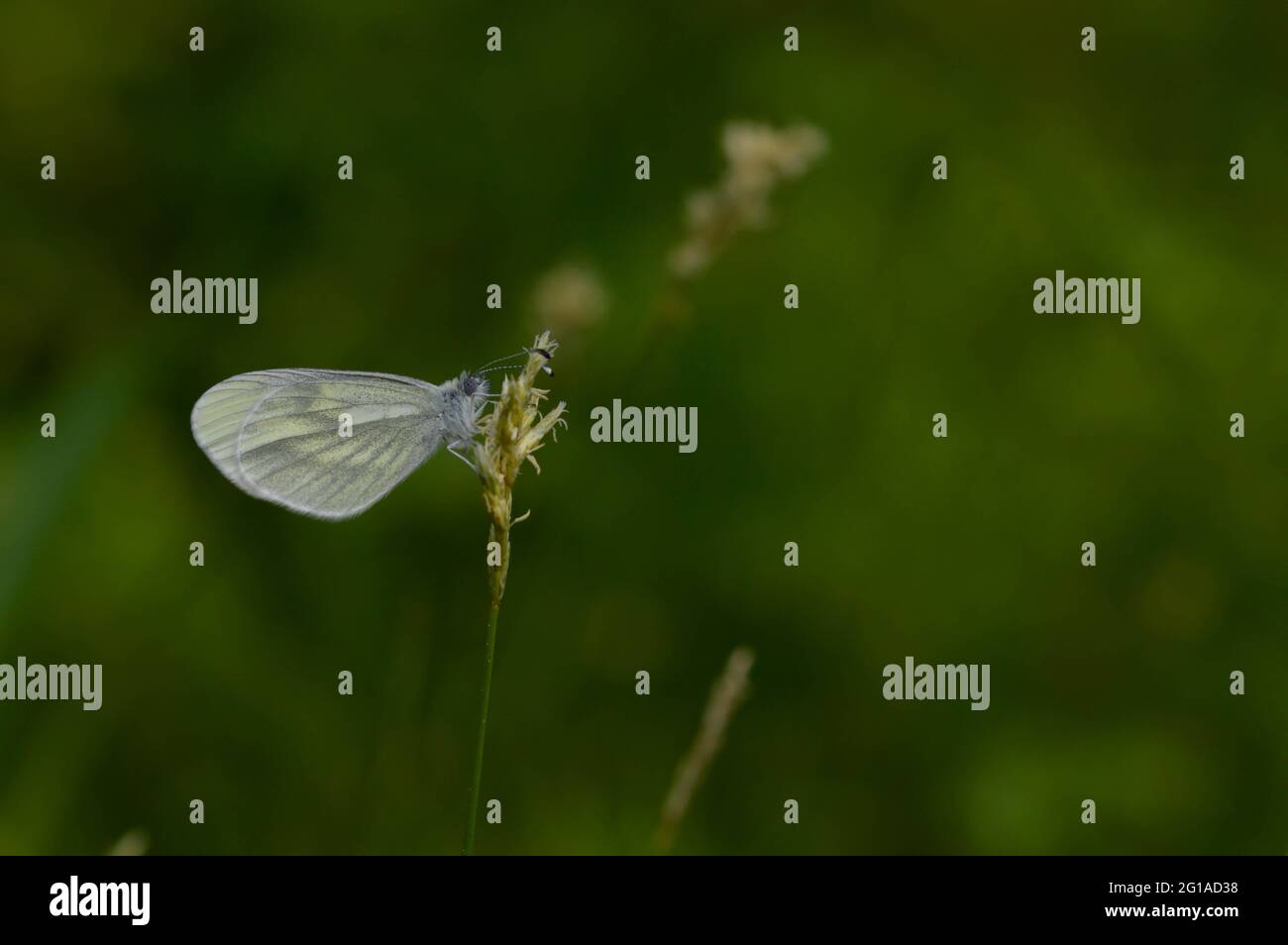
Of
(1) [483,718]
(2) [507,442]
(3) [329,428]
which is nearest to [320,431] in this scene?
(3) [329,428]

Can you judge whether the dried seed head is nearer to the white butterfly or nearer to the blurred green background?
the white butterfly

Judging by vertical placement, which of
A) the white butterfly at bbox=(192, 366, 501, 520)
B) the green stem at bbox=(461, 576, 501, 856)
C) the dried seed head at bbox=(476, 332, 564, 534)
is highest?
the white butterfly at bbox=(192, 366, 501, 520)

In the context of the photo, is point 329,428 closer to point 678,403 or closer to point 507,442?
point 507,442

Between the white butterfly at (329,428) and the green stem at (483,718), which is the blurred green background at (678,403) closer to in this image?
the white butterfly at (329,428)

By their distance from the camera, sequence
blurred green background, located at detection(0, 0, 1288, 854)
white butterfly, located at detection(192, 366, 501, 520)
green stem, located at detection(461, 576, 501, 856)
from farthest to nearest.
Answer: blurred green background, located at detection(0, 0, 1288, 854)
white butterfly, located at detection(192, 366, 501, 520)
green stem, located at detection(461, 576, 501, 856)

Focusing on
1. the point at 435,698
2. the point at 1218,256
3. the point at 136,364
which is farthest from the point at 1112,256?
the point at 136,364

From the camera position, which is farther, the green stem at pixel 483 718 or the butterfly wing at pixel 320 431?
the butterfly wing at pixel 320 431

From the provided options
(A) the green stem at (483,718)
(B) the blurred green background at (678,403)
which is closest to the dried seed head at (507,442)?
(A) the green stem at (483,718)

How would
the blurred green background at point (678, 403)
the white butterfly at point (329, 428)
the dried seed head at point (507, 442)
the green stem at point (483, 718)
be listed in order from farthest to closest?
the blurred green background at point (678, 403) < the white butterfly at point (329, 428) < the dried seed head at point (507, 442) < the green stem at point (483, 718)

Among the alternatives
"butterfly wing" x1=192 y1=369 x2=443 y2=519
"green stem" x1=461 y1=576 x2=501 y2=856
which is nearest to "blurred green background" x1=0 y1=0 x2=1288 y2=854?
"butterfly wing" x1=192 y1=369 x2=443 y2=519
